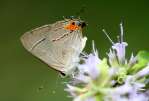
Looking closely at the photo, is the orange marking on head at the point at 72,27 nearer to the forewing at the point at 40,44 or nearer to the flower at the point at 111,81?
the forewing at the point at 40,44

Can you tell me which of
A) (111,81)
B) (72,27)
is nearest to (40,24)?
(72,27)

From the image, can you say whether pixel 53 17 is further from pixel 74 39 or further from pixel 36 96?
pixel 74 39

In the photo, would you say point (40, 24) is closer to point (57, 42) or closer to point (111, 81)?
point (57, 42)

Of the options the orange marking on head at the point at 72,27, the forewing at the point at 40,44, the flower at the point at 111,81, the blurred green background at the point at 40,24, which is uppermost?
the blurred green background at the point at 40,24

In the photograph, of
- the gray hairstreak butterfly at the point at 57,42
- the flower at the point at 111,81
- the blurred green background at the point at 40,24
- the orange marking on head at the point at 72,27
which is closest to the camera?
the flower at the point at 111,81

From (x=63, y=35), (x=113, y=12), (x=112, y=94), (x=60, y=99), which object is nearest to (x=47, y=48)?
(x=63, y=35)

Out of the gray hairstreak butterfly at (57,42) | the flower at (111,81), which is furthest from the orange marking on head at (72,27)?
the flower at (111,81)

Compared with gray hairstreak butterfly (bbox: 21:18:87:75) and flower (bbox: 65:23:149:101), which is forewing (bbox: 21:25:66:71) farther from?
flower (bbox: 65:23:149:101)
